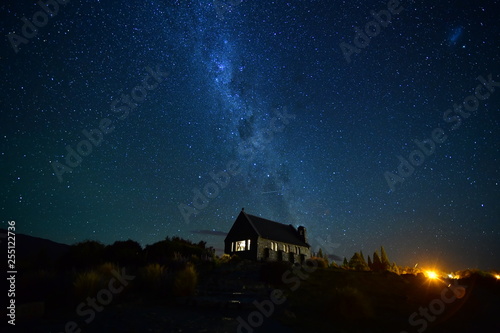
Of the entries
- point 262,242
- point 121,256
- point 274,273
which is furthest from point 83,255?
point 262,242

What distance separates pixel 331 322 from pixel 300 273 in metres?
7.45

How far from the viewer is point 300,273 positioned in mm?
14555

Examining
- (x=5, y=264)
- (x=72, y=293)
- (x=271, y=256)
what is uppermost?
(x=5, y=264)

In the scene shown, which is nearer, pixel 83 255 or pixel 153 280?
pixel 153 280

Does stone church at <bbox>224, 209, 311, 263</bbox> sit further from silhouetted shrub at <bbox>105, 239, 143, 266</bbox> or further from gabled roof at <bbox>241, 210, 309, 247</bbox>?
silhouetted shrub at <bbox>105, 239, 143, 266</bbox>

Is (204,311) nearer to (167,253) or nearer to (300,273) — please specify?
(300,273)

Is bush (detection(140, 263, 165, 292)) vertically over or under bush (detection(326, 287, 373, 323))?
over

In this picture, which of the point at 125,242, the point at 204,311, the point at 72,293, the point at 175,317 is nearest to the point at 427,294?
the point at 204,311

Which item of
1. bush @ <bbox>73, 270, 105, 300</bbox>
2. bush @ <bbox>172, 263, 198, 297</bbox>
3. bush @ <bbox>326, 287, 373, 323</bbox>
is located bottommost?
bush @ <bbox>326, 287, 373, 323</bbox>

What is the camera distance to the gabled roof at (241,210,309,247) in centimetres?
3245

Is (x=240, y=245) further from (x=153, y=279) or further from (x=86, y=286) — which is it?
(x=86, y=286)

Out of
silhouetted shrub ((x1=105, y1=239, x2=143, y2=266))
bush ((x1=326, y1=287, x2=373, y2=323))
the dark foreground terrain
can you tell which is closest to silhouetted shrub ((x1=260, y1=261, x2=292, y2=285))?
the dark foreground terrain

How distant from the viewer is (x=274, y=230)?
35375 mm

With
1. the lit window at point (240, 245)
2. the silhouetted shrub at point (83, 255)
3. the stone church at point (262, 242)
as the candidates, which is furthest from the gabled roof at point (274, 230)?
the silhouetted shrub at point (83, 255)
